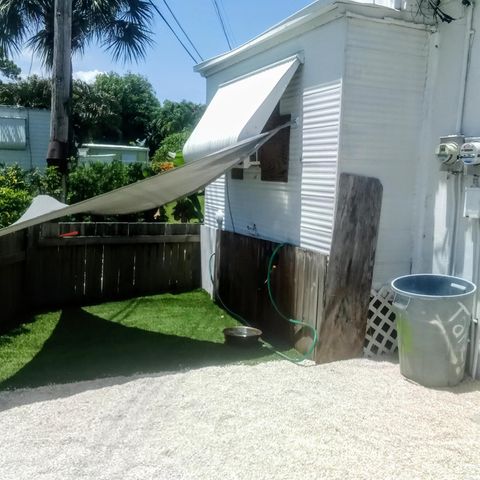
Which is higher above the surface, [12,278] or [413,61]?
[413,61]

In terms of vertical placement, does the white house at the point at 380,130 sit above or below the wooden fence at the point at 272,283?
above

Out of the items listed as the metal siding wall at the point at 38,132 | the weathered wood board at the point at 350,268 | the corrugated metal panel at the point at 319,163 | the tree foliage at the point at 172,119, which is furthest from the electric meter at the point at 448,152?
the tree foliage at the point at 172,119

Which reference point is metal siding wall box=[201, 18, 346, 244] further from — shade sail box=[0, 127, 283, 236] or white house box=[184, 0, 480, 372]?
shade sail box=[0, 127, 283, 236]

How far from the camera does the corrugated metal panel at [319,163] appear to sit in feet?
17.3

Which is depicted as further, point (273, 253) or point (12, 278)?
point (12, 278)

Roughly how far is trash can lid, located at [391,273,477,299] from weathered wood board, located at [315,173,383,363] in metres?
0.41

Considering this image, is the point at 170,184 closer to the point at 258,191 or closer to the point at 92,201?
the point at 92,201

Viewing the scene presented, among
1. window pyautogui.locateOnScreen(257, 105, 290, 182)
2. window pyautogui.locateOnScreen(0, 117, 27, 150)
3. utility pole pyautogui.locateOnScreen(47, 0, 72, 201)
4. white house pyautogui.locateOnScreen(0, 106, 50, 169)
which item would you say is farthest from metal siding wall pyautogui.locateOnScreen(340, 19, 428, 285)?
window pyautogui.locateOnScreen(0, 117, 27, 150)

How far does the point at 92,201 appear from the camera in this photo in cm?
513

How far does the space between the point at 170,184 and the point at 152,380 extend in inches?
84.3

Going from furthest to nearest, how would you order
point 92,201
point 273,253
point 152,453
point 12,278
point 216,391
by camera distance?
Answer: point 12,278
point 273,253
point 92,201
point 216,391
point 152,453

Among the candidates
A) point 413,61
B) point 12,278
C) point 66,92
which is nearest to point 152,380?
point 12,278

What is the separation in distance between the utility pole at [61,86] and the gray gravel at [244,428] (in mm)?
5584

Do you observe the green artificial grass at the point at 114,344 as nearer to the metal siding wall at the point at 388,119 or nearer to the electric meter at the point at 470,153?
the metal siding wall at the point at 388,119
